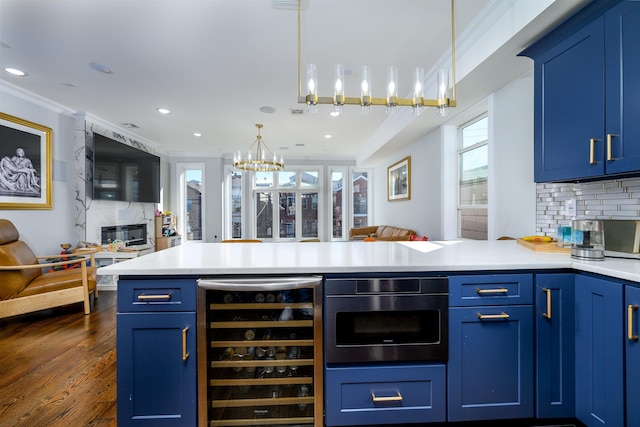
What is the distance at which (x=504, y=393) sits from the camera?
144 centimetres

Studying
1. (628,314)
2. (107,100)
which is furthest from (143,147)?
(628,314)

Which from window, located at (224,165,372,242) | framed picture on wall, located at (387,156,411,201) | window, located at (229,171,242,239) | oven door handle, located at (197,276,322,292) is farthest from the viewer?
window, located at (224,165,372,242)

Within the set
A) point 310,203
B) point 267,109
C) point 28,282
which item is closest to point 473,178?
point 267,109

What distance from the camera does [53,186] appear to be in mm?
3928

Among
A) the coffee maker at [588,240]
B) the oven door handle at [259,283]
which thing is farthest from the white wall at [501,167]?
the oven door handle at [259,283]

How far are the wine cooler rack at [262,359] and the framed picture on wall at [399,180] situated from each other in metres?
4.21

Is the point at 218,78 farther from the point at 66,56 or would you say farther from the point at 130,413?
the point at 130,413

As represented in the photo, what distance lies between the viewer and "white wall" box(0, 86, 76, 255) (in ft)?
11.4

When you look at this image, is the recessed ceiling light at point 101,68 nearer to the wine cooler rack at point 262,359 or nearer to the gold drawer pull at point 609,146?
the wine cooler rack at point 262,359

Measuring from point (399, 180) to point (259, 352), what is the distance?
4.90 meters

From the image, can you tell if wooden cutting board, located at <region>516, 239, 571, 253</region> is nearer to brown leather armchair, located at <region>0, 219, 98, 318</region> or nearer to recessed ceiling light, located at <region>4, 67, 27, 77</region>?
brown leather armchair, located at <region>0, 219, 98, 318</region>

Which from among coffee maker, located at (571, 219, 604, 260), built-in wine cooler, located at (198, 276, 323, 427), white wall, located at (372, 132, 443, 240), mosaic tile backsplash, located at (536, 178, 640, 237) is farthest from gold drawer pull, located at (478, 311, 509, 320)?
white wall, located at (372, 132, 443, 240)

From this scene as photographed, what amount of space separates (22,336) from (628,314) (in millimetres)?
4470

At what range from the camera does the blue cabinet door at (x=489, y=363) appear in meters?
1.43
